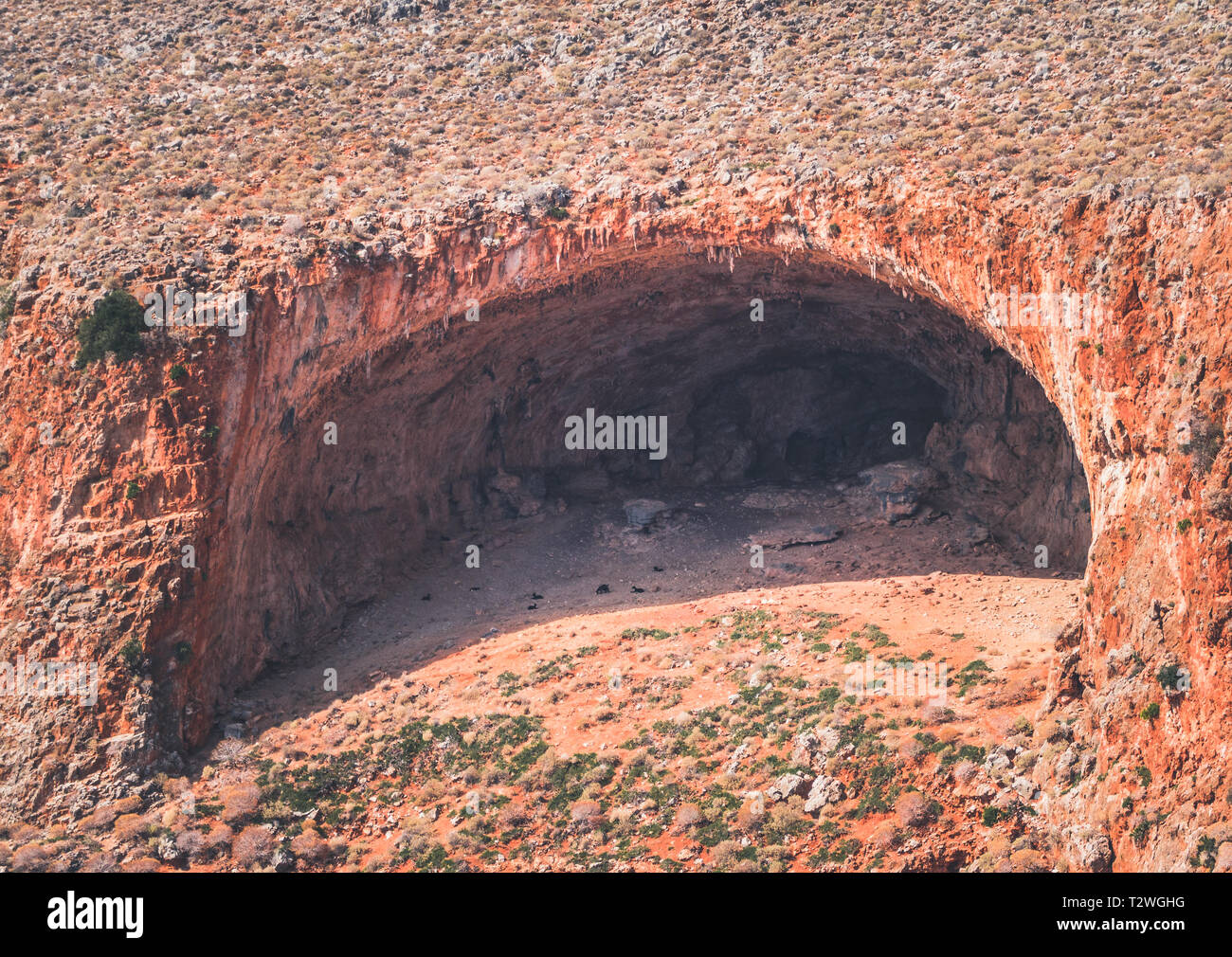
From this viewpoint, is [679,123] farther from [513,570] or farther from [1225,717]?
[1225,717]

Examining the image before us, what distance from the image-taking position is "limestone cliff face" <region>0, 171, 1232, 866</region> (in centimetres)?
2734

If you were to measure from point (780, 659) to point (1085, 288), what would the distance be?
13043 millimetres

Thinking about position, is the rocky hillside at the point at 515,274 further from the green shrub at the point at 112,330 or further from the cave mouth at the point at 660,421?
the green shrub at the point at 112,330

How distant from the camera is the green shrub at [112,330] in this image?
3612cm

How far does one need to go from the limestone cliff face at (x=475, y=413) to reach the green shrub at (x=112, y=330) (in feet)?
1.88

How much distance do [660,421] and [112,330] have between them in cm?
2398

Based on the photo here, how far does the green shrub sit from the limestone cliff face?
57 centimetres

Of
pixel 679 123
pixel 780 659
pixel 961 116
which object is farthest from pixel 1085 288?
pixel 679 123

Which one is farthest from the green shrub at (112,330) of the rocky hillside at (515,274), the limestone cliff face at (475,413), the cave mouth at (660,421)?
the cave mouth at (660,421)

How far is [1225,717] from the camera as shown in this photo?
25406 millimetres

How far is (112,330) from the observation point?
3609 centimetres

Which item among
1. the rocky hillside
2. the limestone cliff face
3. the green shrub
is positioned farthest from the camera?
the green shrub

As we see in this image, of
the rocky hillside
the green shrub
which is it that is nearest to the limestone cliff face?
the rocky hillside

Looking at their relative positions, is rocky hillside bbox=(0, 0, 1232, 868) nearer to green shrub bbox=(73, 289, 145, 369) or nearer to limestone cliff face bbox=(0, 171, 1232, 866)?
limestone cliff face bbox=(0, 171, 1232, 866)
